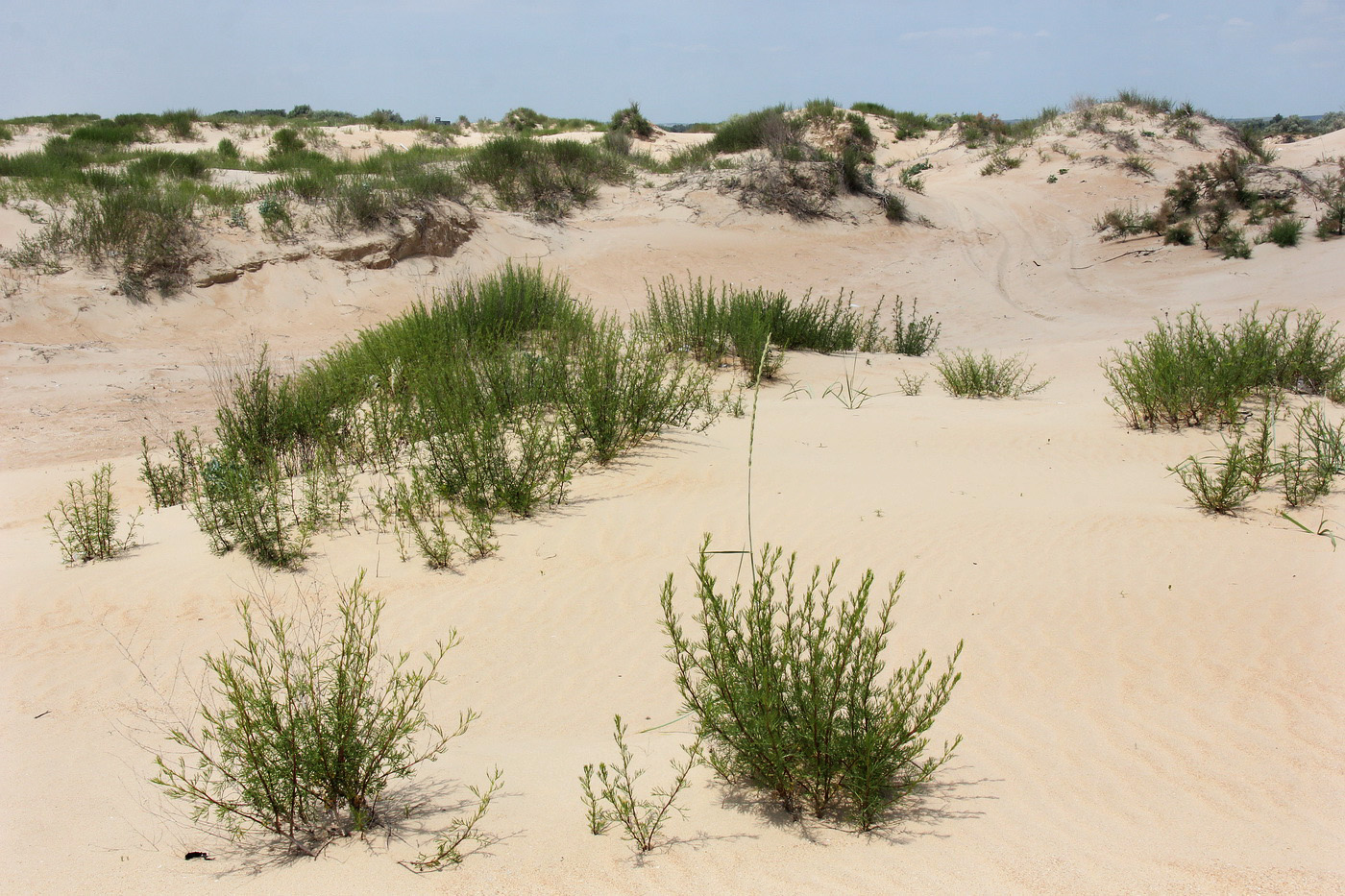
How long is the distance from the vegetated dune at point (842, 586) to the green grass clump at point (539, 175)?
30.0 ft

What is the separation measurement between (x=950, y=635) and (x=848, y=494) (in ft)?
6.39

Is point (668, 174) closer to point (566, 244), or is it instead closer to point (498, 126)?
point (566, 244)

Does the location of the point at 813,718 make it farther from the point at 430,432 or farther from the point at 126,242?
the point at 126,242

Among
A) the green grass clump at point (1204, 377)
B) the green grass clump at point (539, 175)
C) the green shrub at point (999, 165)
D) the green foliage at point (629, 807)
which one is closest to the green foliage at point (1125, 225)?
the green shrub at point (999, 165)

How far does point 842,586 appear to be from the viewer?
15.1 feet

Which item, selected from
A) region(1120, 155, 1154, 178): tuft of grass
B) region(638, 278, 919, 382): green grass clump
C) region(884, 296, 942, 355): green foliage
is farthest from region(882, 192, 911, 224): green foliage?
region(638, 278, 919, 382): green grass clump

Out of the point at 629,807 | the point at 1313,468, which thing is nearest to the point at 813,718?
the point at 629,807

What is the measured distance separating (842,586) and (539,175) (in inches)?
629

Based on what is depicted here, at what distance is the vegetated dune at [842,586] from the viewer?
2512 millimetres

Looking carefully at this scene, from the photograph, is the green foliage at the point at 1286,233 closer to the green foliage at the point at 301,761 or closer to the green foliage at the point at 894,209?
the green foliage at the point at 894,209

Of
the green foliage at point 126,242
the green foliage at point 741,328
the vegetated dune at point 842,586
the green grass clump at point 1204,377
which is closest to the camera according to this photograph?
the vegetated dune at point 842,586

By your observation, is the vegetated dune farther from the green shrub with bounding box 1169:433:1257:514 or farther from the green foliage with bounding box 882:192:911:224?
the green foliage with bounding box 882:192:911:224

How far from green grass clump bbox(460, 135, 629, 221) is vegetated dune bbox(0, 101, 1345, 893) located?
360 inches

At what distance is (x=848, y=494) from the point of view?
5.98m
